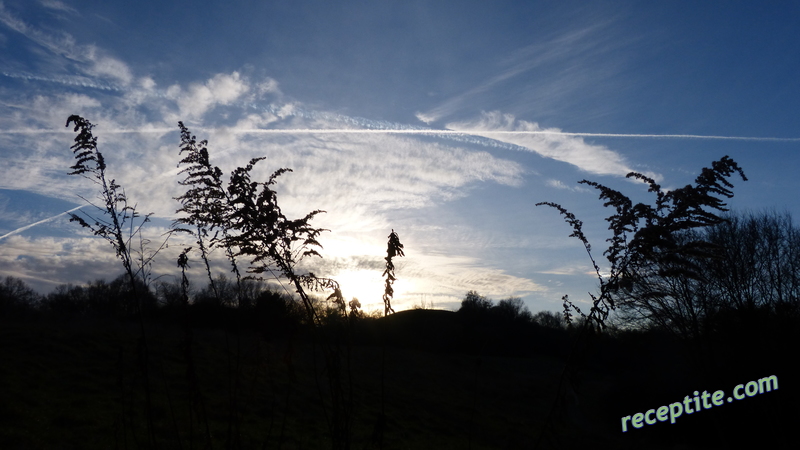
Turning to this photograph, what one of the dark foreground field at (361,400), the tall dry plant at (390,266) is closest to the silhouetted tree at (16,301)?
the dark foreground field at (361,400)

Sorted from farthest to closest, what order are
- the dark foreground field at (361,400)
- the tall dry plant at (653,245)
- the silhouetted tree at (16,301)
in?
1. the silhouetted tree at (16,301)
2. the dark foreground field at (361,400)
3. the tall dry plant at (653,245)

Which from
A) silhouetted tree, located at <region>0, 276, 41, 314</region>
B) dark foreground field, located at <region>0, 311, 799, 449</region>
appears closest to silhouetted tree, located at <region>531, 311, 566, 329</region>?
dark foreground field, located at <region>0, 311, 799, 449</region>

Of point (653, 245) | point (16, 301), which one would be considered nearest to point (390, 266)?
point (653, 245)

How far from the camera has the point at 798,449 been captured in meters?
19.4

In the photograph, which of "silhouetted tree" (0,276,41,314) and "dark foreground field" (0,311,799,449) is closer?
"dark foreground field" (0,311,799,449)

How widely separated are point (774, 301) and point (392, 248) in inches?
1164

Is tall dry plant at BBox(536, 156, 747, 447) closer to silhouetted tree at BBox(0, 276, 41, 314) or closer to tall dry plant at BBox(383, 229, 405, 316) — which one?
tall dry plant at BBox(383, 229, 405, 316)

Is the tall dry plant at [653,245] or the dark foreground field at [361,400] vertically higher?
the tall dry plant at [653,245]

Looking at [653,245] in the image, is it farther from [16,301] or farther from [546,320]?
[546,320]

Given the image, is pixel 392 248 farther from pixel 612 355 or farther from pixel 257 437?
pixel 612 355

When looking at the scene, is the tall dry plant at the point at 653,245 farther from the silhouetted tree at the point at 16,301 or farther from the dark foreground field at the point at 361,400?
the silhouetted tree at the point at 16,301

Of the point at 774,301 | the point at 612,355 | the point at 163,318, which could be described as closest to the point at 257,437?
the point at 163,318

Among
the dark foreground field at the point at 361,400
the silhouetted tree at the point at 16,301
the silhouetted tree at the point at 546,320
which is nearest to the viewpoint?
the dark foreground field at the point at 361,400

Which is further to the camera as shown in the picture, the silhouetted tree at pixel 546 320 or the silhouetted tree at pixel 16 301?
the silhouetted tree at pixel 546 320
